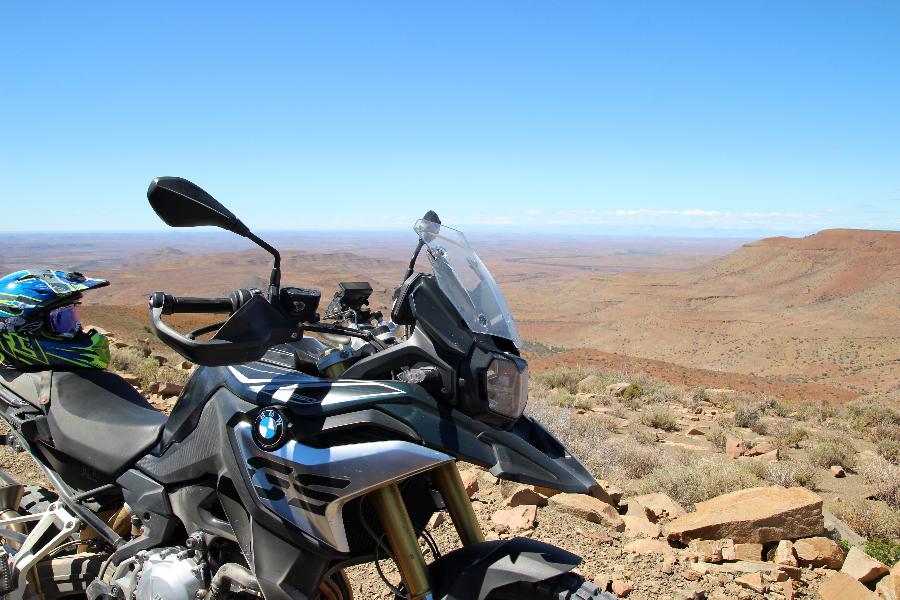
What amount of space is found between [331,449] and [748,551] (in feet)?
11.3

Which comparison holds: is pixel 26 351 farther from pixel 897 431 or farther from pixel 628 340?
pixel 628 340

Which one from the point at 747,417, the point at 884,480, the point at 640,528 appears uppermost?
the point at 640,528

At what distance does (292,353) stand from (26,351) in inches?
62.2

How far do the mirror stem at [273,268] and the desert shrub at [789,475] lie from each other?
608 centimetres

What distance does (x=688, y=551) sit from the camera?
4.19 meters

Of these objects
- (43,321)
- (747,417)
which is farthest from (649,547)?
(747,417)

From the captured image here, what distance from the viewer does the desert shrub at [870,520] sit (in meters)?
5.24

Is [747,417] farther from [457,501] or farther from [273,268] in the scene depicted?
[273,268]

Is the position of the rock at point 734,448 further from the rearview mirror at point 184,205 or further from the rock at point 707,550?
the rearview mirror at point 184,205

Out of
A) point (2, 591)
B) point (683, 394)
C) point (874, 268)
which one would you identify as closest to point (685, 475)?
point (2, 591)

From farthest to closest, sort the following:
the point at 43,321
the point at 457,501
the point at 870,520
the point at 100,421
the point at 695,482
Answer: the point at 695,482, the point at 870,520, the point at 43,321, the point at 100,421, the point at 457,501

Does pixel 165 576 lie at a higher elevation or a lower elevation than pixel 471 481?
higher

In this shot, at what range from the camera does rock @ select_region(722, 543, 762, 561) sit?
4.16 meters

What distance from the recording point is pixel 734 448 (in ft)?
25.6
